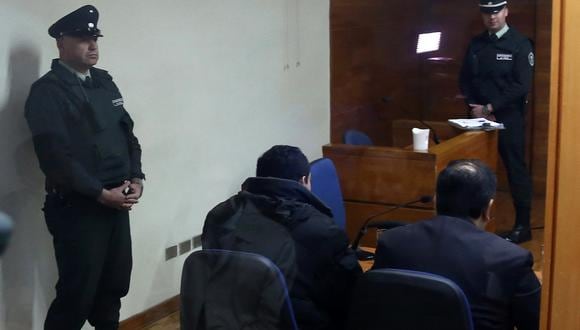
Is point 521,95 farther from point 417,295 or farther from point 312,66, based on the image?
point 417,295

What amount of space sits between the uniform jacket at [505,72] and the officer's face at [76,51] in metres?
2.83

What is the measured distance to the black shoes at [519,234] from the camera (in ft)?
15.1

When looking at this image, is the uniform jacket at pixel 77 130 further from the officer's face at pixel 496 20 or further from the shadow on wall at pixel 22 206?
the officer's face at pixel 496 20

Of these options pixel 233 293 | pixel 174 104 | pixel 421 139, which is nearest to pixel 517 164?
pixel 421 139

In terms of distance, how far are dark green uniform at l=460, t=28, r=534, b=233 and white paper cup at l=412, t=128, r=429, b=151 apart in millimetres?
1028

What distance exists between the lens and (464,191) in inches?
81.7

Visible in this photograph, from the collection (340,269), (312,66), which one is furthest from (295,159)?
(312,66)

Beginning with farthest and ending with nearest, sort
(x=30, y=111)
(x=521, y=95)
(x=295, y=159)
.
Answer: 1. (x=521, y=95)
2. (x=30, y=111)
3. (x=295, y=159)

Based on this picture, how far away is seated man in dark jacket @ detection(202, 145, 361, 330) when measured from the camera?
2.17 metres

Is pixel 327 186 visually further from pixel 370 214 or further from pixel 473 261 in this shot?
pixel 473 261

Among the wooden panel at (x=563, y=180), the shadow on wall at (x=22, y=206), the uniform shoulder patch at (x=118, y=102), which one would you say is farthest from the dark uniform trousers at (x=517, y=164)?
the wooden panel at (x=563, y=180)

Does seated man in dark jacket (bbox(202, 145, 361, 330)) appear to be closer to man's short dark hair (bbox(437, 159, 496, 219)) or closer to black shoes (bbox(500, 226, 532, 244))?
man's short dark hair (bbox(437, 159, 496, 219))

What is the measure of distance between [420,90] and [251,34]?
8.54ft

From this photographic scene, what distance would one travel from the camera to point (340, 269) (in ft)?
7.18
